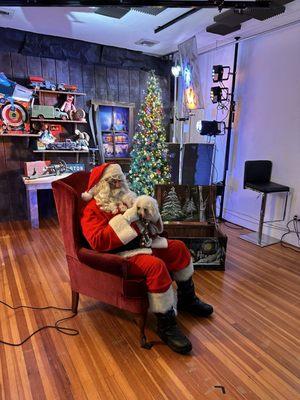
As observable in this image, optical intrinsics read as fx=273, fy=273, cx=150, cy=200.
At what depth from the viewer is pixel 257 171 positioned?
352 cm

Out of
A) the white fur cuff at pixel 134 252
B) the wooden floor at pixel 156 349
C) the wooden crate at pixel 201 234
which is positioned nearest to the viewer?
the wooden floor at pixel 156 349

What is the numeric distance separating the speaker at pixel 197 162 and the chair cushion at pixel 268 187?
2.63ft

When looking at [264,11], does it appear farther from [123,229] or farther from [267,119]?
[123,229]

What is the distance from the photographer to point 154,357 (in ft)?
5.54

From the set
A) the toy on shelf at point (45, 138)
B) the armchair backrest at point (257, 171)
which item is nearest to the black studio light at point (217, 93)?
the armchair backrest at point (257, 171)

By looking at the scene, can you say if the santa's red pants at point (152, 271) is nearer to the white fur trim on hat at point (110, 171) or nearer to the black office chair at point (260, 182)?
the white fur trim on hat at point (110, 171)

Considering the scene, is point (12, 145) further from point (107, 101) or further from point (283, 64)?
point (283, 64)

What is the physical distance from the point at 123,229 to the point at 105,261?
0.23 meters

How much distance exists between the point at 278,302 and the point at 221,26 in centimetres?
310

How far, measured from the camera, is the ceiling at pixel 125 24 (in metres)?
3.11

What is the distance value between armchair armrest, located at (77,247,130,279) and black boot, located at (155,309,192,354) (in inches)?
15.1

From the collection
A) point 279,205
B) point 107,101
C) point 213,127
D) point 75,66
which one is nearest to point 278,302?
point 279,205

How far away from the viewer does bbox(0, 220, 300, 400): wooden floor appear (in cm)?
149

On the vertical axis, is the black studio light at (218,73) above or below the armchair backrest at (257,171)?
above
